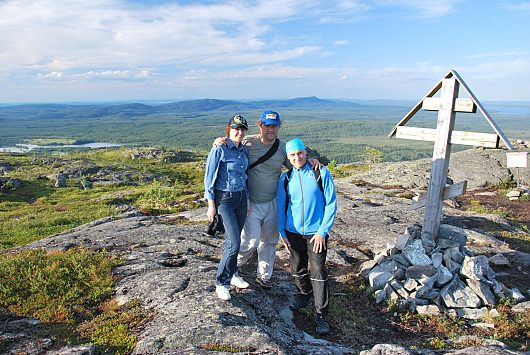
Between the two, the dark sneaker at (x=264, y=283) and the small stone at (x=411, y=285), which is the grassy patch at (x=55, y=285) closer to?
the dark sneaker at (x=264, y=283)

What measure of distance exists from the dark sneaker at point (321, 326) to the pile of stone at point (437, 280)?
7.00 feet

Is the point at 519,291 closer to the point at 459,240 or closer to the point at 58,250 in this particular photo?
the point at 459,240

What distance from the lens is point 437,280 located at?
31.5 feet

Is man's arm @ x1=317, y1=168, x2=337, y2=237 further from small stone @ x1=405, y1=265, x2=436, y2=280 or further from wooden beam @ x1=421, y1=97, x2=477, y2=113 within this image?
wooden beam @ x1=421, y1=97, x2=477, y2=113

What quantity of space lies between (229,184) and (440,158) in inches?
234

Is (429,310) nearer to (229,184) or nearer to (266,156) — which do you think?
(266,156)

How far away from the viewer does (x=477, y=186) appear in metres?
26.6

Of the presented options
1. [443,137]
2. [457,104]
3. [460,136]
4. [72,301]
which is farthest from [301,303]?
[457,104]

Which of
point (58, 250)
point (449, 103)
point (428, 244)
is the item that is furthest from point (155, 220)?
point (449, 103)

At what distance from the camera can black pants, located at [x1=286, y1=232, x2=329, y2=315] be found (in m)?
7.86

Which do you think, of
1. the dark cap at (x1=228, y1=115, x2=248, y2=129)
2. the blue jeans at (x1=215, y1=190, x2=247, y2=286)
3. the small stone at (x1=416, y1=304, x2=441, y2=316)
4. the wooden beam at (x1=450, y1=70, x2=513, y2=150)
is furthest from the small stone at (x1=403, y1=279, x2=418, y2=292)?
the dark cap at (x1=228, y1=115, x2=248, y2=129)

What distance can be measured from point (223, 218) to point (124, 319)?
261cm

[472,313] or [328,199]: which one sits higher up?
[328,199]

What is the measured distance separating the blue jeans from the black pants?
1114mm
